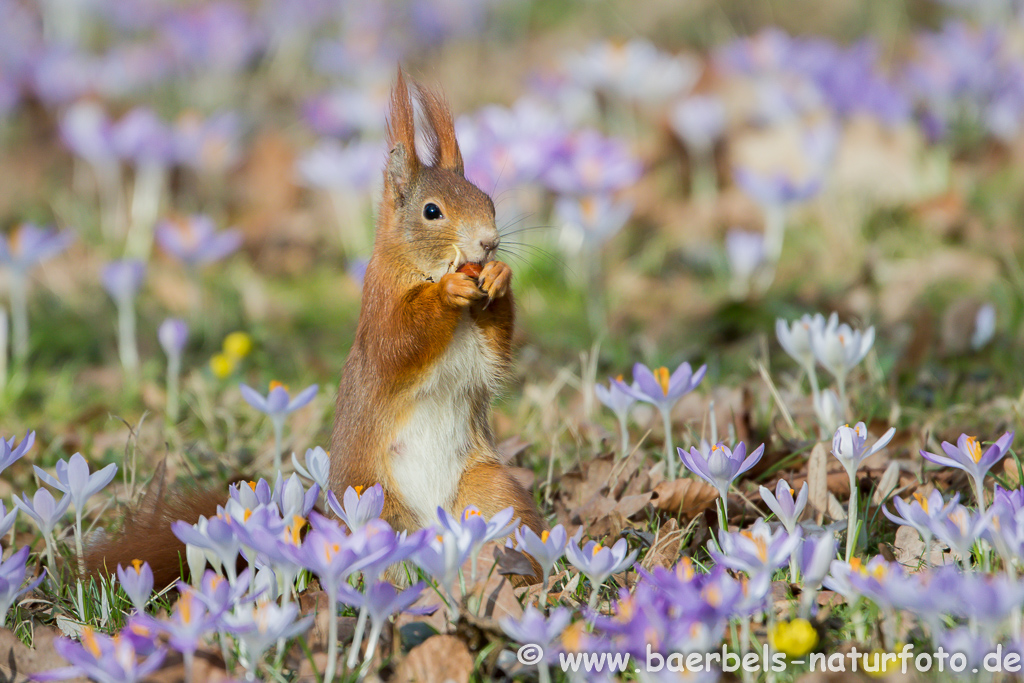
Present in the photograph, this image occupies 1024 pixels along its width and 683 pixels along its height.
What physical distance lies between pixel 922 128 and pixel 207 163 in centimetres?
374

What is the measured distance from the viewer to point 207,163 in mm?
5617

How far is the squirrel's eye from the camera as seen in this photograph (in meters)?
2.52

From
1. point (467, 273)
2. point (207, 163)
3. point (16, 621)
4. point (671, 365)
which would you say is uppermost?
point (207, 163)

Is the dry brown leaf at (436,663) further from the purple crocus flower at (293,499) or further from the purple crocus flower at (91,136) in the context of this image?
the purple crocus flower at (91,136)

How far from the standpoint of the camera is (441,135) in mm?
2711

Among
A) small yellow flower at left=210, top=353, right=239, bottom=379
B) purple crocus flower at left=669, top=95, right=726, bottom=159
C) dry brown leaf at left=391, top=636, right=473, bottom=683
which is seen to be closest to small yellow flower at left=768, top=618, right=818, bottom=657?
dry brown leaf at left=391, top=636, right=473, bottom=683

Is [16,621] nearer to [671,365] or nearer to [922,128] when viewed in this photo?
[671,365]

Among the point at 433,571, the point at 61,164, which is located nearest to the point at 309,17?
the point at 61,164

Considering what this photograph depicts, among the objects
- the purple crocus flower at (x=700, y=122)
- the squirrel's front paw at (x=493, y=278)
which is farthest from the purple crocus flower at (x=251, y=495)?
the purple crocus flower at (x=700, y=122)

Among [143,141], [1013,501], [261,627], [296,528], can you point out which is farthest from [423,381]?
[143,141]

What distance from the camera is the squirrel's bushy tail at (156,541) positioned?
7.54ft

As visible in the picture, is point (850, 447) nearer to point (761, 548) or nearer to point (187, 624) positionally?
point (761, 548)

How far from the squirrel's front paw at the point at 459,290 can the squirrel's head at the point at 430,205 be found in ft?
0.42

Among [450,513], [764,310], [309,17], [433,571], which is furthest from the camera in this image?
[309,17]
